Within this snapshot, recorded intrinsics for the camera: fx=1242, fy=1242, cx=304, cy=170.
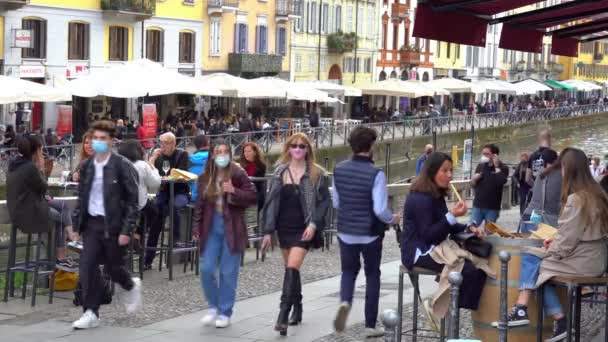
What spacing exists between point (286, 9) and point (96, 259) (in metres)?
50.0

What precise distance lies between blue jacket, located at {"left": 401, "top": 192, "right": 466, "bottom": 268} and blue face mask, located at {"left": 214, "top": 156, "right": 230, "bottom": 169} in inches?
77.1

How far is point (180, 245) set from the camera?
12945 mm

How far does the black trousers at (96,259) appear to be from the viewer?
31.3ft

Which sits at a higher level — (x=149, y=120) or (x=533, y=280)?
(x=533, y=280)

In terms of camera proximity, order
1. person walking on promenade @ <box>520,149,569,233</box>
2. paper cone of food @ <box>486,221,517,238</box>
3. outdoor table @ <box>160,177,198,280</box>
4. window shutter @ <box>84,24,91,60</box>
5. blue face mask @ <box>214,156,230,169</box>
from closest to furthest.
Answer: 1. paper cone of food @ <box>486,221,517,238</box>
2. blue face mask @ <box>214,156,230,169</box>
3. person walking on promenade @ <box>520,149,569,233</box>
4. outdoor table @ <box>160,177,198,280</box>
5. window shutter @ <box>84,24,91,60</box>

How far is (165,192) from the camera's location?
12.8 meters

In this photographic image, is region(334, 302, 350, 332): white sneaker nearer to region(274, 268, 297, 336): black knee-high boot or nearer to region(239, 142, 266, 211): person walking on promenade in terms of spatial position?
region(274, 268, 297, 336): black knee-high boot

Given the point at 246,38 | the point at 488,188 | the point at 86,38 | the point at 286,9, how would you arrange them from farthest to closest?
the point at 286,9
the point at 246,38
the point at 86,38
the point at 488,188

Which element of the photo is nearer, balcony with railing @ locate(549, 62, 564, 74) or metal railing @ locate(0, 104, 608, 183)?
metal railing @ locate(0, 104, 608, 183)

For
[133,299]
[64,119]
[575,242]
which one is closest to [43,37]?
[64,119]

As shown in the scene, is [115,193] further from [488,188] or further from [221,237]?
[488,188]

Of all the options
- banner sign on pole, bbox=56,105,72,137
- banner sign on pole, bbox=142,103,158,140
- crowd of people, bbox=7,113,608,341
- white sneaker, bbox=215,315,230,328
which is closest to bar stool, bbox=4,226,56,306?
crowd of people, bbox=7,113,608,341

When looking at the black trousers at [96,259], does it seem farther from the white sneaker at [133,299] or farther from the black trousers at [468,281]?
the black trousers at [468,281]

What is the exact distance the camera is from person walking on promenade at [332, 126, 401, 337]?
916 centimetres
